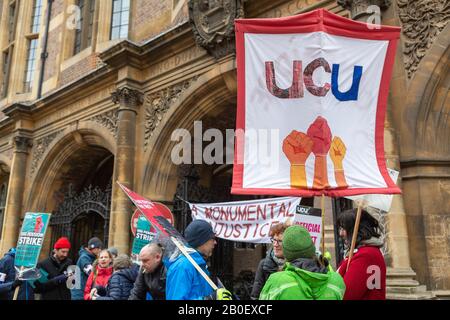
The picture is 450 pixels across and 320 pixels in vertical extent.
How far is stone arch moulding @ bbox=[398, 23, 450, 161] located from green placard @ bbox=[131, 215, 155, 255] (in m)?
3.70

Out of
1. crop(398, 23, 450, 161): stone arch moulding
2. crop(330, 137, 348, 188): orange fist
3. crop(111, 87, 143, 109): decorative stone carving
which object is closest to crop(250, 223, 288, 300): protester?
crop(330, 137, 348, 188): orange fist

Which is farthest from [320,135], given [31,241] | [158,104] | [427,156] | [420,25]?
[158,104]

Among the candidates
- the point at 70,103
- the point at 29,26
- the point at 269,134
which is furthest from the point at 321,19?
the point at 29,26

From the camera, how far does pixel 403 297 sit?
4.46 m

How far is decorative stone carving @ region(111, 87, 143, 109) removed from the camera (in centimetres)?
895

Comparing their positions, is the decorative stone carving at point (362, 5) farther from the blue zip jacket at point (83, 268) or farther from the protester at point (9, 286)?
the protester at point (9, 286)

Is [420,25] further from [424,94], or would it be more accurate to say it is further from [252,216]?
[252,216]

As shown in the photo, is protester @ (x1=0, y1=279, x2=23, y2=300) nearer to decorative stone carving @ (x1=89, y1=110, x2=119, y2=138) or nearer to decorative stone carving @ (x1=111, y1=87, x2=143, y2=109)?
decorative stone carving @ (x1=111, y1=87, x2=143, y2=109)

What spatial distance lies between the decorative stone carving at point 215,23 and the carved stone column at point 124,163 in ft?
7.39

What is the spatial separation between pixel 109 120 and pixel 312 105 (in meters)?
7.31

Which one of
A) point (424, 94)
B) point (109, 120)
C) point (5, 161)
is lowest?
point (424, 94)

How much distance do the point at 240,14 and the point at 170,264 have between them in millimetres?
5508

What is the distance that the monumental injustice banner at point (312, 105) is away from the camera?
3.35m

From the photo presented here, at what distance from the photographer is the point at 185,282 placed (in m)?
2.37
